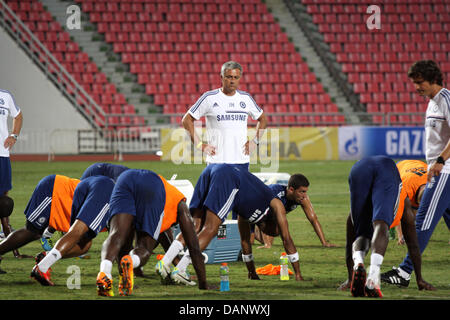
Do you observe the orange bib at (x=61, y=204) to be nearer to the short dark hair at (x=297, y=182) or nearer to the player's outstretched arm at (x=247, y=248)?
→ the player's outstretched arm at (x=247, y=248)

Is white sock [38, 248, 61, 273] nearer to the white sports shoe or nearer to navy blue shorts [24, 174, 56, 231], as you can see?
navy blue shorts [24, 174, 56, 231]

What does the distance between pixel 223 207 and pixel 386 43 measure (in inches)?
1128

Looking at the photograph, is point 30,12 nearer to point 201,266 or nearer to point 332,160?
point 332,160

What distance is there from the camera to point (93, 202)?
7.09m

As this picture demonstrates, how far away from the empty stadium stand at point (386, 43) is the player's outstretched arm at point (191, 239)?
2594cm

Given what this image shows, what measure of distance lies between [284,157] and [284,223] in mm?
18729

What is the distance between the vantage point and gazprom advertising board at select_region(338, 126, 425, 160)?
26.3 meters

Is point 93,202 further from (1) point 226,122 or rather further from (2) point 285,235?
(1) point 226,122

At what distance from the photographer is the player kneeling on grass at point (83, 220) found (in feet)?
22.8

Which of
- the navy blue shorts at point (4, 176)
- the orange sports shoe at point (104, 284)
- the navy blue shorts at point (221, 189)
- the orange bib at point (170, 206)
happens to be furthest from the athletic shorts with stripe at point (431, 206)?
the navy blue shorts at point (4, 176)

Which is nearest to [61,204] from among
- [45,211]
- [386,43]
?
[45,211]

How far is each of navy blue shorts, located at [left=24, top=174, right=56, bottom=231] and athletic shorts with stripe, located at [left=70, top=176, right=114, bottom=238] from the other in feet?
1.50

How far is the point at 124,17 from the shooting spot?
31609 millimetres
